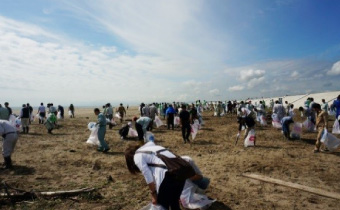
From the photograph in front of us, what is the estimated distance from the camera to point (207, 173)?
6.94 meters

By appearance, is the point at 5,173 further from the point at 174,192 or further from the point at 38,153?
the point at 174,192

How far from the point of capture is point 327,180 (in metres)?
6.08

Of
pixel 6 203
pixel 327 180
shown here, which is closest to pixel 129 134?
pixel 6 203

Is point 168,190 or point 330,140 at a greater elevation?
point 168,190

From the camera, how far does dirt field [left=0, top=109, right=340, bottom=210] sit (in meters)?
4.95

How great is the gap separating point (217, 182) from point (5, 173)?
614 cm

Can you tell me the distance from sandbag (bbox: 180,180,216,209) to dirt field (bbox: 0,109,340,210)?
50 cm

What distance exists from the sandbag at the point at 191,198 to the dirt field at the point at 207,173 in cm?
50

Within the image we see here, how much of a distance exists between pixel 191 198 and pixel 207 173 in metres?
2.66

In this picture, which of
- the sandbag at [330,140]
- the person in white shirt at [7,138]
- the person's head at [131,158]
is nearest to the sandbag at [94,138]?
the person in white shirt at [7,138]

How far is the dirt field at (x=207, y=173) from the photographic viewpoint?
16.2ft

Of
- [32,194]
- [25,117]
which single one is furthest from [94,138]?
[25,117]

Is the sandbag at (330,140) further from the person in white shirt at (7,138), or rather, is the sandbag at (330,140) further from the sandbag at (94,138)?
the person in white shirt at (7,138)

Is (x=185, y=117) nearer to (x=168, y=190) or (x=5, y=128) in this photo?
(x=5, y=128)
